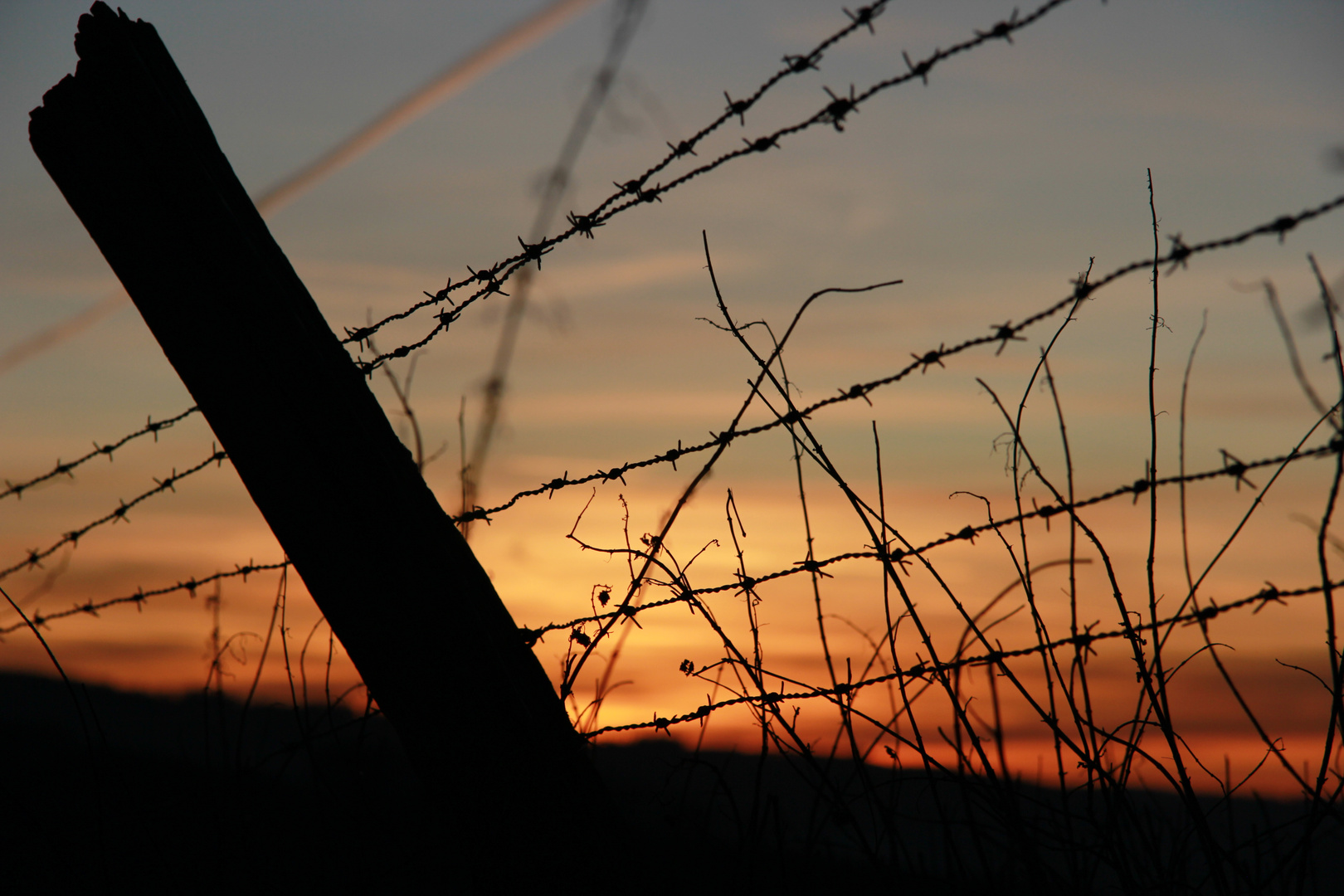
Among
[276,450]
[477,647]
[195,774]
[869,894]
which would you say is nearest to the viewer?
[477,647]

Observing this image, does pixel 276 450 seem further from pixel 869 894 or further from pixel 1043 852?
pixel 869 894

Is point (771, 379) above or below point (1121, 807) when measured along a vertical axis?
above

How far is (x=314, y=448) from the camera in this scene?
1.64 meters

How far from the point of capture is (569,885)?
1471 millimetres

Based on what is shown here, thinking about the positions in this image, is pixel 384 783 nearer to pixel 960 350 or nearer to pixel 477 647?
pixel 477 647

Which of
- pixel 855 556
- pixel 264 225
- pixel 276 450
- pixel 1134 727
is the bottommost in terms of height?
pixel 1134 727

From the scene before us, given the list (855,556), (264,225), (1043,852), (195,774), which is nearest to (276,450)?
(264,225)

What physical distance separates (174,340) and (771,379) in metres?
1.11

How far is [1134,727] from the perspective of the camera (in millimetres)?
1389

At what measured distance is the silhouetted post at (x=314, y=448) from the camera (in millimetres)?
1534

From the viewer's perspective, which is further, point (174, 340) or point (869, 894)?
point (869, 894)

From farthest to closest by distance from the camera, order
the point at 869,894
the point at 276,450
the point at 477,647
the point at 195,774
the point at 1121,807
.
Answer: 1. the point at 195,774
2. the point at 869,894
3. the point at 276,450
4. the point at 477,647
5. the point at 1121,807

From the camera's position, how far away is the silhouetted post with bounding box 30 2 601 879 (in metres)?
1.53

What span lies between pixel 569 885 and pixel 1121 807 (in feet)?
2.76
